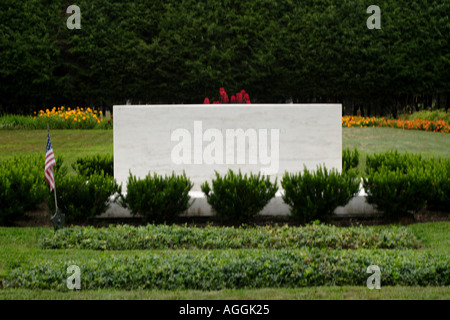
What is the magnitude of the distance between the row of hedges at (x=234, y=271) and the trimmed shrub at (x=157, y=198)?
6.24ft

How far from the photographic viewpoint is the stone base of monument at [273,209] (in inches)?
317

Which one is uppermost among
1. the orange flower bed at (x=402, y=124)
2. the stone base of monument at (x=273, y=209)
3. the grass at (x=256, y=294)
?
the orange flower bed at (x=402, y=124)

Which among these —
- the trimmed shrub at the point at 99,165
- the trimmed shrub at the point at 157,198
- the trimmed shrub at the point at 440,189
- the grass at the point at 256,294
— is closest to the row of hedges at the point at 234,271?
the grass at the point at 256,294

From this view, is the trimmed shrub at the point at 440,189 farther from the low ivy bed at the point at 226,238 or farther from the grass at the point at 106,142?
the grass at the point at 106,142

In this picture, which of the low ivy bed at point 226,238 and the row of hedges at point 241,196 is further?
the row of hedges at point 241,196

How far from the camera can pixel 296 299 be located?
448cm

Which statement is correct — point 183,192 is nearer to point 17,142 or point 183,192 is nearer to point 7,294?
point 7,294

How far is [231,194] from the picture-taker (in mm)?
7484

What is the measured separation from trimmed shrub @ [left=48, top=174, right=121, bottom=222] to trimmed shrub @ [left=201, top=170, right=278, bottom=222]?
148 centimetres

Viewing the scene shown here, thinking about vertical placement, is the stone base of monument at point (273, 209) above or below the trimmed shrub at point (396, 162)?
below

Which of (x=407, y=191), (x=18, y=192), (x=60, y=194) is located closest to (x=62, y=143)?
(x=18, y=192)

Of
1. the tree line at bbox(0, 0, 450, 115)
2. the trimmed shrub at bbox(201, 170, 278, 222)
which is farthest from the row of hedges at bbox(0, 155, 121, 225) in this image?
the tree line at bbox(0, 0, 450, 115)

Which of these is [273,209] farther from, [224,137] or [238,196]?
[224,137]
